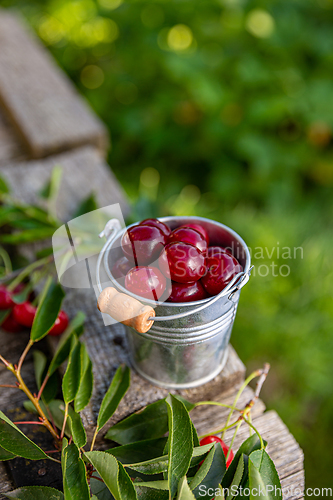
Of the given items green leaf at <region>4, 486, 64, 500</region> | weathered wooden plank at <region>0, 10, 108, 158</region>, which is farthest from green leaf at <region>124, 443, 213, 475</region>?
weathered wooden plank at <region>0, 10, 108, 158</region>

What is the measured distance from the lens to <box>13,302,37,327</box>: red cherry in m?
0.88

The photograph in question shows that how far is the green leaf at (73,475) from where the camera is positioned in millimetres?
559

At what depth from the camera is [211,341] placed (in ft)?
2.38

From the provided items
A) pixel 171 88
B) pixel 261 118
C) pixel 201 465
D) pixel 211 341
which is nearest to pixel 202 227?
pixel 211 341

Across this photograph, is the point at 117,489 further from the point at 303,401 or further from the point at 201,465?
the point at 303,401

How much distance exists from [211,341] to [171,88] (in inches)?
73.3

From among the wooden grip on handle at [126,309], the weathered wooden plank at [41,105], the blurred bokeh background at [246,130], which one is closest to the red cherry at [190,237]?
the wooden grip on handle at [126,309]

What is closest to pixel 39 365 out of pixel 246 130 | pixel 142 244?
pixel 142 244

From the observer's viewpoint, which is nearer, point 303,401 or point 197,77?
point 303,401

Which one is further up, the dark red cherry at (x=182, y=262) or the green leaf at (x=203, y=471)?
the dark red cherry at (x=182, y=262)

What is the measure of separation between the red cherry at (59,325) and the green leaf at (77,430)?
200 mm

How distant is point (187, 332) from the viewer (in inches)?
26.7

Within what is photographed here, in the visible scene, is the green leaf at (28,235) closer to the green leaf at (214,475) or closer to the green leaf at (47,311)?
the green leaf at (47,311)

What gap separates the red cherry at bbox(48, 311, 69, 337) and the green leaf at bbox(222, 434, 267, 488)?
414mm
